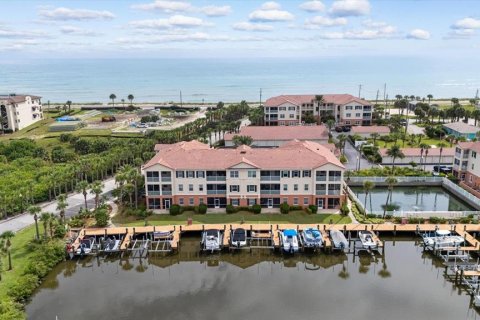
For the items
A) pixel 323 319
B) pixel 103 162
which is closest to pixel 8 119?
pixel 103 162

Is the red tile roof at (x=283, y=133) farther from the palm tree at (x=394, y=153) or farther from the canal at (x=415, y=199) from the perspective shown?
the canal at (x=415, y=199)

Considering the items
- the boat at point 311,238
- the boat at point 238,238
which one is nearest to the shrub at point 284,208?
the boat at point 311,238

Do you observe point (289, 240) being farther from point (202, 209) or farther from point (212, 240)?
point (202, 209)

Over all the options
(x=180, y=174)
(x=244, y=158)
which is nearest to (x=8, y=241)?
(x=180, y=174)

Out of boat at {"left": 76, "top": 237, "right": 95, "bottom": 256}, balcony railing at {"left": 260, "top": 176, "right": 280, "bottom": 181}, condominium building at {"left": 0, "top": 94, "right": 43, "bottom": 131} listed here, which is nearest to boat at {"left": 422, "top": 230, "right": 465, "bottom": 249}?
balcony railing at {"left": 260, "top": 176, "right": 280, "bottom": 181}

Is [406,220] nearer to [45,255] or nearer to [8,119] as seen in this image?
[45,255]
